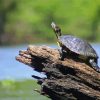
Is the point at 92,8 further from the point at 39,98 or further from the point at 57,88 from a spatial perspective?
the point at 57,88

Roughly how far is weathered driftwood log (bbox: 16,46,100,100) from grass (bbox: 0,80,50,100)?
449cm

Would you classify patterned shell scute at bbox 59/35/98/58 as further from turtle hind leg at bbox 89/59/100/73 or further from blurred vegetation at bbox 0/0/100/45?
blurred vegetation at bbox 0/0/100/45

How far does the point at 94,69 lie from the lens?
30.7 feet

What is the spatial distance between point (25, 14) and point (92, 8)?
23.8 ft

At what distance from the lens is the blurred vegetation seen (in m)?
53.5

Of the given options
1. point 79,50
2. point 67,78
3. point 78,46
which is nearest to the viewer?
point 67,78

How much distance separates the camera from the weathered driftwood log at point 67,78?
922cm

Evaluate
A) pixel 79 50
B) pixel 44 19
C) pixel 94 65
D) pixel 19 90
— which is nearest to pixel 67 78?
pixel 94 65

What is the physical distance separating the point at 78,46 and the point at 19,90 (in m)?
7.32

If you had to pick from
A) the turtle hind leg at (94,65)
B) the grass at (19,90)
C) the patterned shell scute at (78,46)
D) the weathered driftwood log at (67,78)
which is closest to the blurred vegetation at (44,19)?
the grass at (19,90)

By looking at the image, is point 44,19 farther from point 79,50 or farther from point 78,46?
point 79,50

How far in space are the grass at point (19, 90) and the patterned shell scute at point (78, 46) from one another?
4.12 m

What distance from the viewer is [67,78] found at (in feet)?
30.4

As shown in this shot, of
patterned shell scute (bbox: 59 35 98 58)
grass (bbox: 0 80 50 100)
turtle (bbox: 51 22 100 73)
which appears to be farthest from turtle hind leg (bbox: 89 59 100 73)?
grass (bbox: 0 80 50 100)
